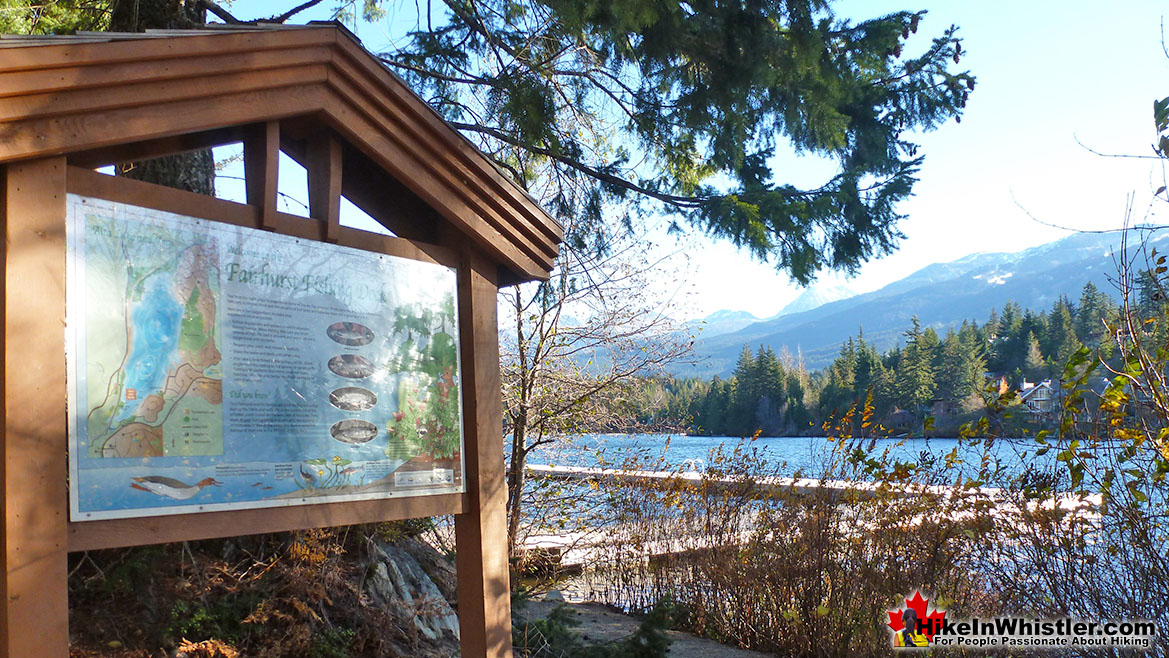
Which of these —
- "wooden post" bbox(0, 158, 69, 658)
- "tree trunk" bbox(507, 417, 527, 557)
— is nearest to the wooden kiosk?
"wooden post" bbox(0, 158, 69, 658)

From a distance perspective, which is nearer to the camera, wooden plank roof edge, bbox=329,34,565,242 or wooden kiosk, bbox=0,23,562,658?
wooden kiosk, bbox=0,23,562,658

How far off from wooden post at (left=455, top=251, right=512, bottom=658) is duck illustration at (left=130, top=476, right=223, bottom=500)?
111 cm

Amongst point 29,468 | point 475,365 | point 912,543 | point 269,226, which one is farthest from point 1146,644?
point 29,468

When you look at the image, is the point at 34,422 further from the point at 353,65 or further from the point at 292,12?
the point at 292,12

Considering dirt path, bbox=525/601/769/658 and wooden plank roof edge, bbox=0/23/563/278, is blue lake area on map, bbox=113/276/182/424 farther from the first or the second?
dirt path, bbox=525/601/769/658

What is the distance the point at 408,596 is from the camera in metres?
5.19

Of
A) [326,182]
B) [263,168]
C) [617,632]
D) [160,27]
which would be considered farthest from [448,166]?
[617,632]

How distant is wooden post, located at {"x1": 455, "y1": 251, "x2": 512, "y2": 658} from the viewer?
11.0 feet

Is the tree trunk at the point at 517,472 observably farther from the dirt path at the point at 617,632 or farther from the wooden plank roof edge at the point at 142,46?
the wooden plank roof edge at the point at 142,46

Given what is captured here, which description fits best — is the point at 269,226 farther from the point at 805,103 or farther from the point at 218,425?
the point at 805,103

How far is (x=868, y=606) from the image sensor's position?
16.9 feet

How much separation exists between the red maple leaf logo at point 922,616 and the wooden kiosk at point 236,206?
274 centimetres

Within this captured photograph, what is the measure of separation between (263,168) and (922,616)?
172 inches

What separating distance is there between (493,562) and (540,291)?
4868 mm
